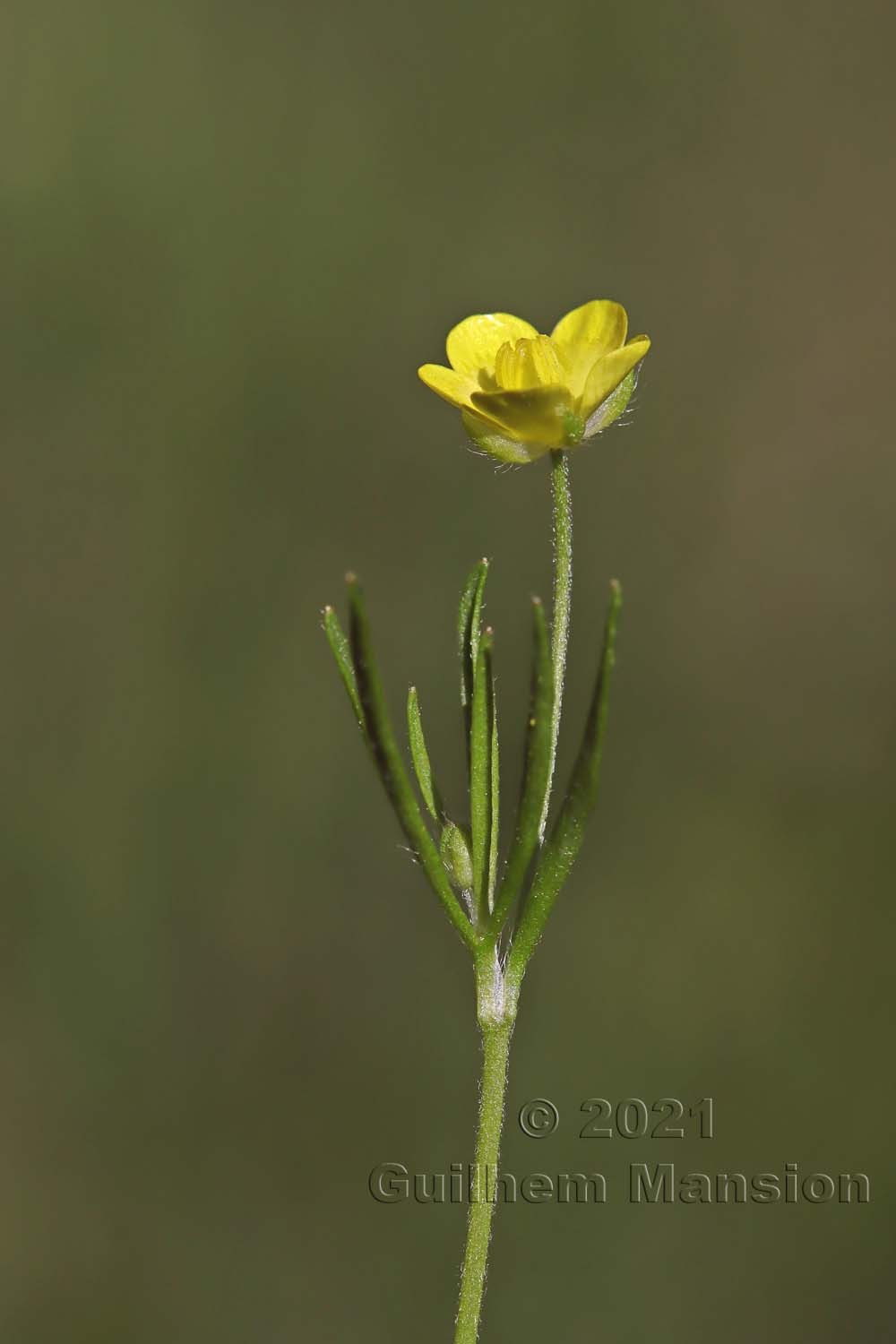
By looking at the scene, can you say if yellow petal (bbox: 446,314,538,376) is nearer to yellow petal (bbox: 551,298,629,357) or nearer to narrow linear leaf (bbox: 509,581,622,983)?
yellow petal (bbox: 551,298,629,357)

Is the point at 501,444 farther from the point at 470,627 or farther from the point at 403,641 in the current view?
the point at 403,641

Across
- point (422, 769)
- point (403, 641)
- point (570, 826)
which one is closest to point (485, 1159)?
point (570, 826)

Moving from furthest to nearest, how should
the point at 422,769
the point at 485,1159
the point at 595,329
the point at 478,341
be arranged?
the point at 478,341 → the point at 595,329 → the point at 422,769 → the point at 485,1159

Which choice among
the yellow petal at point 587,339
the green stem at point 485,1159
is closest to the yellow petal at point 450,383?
the yellow petal at point 587,339

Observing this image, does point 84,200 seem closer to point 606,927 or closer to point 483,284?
point 483,284

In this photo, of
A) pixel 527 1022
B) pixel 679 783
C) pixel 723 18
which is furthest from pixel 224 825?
pixel 723 18

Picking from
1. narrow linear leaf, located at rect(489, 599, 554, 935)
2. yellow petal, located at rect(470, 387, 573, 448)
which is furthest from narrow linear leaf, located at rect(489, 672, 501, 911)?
yellow petal, located at rect(470, 387, 573, 448)

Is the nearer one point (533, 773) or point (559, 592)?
point (533, 773)
